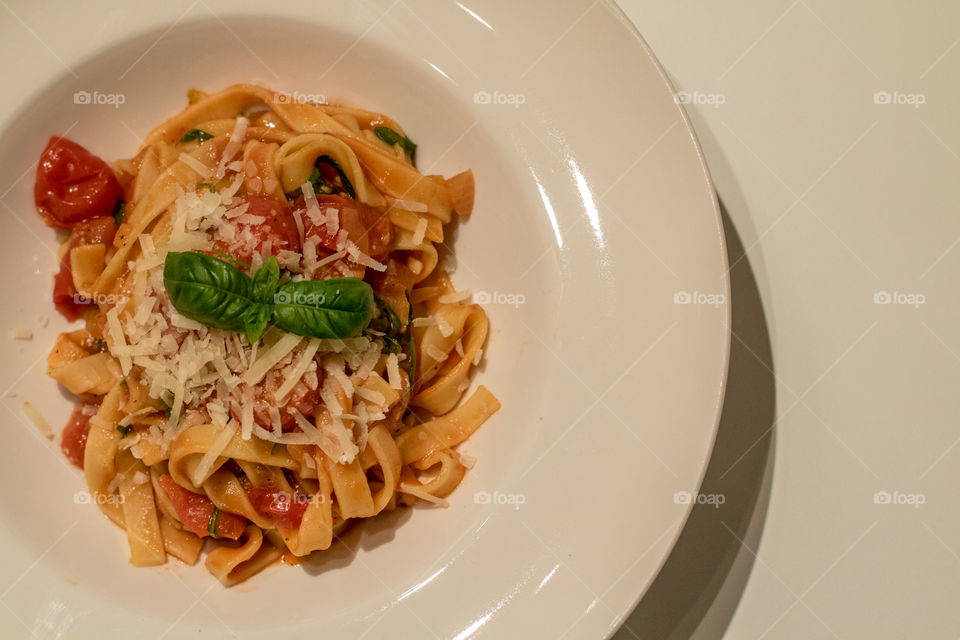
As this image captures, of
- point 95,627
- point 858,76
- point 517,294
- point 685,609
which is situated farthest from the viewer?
point 858,76

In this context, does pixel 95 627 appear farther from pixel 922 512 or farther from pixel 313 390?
pixel 922 512

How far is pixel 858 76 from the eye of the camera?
4172 millimetres

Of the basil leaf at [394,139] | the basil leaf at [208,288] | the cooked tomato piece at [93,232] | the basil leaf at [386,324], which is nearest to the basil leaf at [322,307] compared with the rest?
the basil leaf at [208,288]

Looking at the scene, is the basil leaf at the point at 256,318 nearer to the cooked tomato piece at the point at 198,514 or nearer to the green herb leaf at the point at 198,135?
the cooked tomato piece at the point at 198,514

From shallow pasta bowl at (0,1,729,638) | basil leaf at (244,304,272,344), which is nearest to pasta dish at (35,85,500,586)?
basil leaf at (244,304,272,344)

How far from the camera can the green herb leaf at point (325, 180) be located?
13.1 feet

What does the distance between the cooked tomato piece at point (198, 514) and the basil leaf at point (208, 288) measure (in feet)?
3.76

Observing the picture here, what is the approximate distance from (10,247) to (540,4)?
10.8 feet

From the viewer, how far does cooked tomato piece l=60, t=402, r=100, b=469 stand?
13.2 ft

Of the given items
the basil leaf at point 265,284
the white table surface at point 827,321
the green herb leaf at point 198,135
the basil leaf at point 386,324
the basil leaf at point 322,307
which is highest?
the green herb leaf at point 198,135

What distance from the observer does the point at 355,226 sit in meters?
3.75

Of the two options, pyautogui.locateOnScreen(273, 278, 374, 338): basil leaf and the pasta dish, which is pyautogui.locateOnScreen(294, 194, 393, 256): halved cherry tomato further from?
pyautogui.locateOnScreen(273, 278, 374, 338): basil leaf

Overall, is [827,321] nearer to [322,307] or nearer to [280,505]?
[322,307]

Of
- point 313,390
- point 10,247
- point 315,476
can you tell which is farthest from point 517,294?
point 10,247
